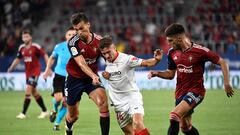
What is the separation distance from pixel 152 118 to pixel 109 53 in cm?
649

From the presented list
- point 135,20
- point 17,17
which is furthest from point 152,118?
point 17,17

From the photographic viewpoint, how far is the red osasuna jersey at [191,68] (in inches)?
394

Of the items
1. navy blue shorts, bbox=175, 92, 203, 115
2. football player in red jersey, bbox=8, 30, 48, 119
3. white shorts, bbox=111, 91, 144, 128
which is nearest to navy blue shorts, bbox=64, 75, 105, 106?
white shorts, bbox=111, 91, 144, 128

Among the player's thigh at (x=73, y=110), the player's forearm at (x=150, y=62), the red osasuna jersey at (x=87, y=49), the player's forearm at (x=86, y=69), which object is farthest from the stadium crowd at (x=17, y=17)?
the player's forearm at (x=150, y=62)

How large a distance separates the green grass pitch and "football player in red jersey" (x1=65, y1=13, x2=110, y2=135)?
6.77 feet

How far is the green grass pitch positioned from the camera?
13359 mm

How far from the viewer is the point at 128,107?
32.7 feet

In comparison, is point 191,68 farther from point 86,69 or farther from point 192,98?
point 86,69

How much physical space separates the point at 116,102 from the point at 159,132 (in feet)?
10.4

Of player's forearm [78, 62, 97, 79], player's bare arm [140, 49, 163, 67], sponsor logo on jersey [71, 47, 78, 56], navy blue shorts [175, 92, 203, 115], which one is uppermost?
sponsor logo on jersey [71, 47, 78, 56]

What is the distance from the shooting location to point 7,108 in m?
19.7

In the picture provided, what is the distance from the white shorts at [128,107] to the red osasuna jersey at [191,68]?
0.70 meters

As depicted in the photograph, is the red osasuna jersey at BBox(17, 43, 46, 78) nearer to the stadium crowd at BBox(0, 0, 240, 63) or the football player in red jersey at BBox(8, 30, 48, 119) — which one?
the football player in red jersey at BBox(8, 30, 48, 119)

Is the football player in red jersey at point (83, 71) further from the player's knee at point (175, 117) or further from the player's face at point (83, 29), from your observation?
the player's knee at point (175, 117)
